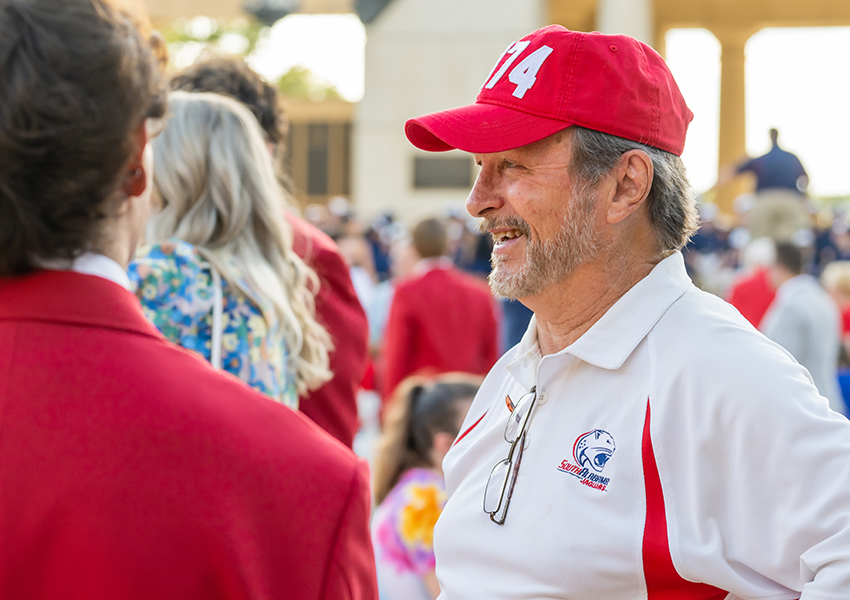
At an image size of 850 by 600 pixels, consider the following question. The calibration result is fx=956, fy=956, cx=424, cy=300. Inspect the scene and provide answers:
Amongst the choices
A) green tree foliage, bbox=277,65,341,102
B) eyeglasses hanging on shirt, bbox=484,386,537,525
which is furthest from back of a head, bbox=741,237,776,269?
green tree foliage, bbox=277,65,341,102

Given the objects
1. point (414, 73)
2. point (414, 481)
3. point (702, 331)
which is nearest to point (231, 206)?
point (702, 331)

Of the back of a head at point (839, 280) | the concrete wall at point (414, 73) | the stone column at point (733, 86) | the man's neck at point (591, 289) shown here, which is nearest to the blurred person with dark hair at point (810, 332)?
the back of a head at point (839, 280)

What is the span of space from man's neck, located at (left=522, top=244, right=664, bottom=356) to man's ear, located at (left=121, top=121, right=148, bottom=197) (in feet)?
3.00

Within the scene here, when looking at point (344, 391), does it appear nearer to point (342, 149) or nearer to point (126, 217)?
point (126, 217)

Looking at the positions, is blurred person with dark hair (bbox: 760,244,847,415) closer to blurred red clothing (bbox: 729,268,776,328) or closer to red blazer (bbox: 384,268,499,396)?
blurred red clothing (bbox: 729,268,776,328)

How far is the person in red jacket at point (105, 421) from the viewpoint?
102cm

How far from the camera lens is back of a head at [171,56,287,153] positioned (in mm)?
3234

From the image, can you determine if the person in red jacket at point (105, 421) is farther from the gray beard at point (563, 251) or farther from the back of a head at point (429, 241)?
the back of a head at point (429, 241)

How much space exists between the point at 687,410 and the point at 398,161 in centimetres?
1397

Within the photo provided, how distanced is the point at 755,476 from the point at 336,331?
1815mm

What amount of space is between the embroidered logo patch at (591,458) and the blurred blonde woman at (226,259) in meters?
0.99

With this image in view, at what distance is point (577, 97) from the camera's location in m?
1.77

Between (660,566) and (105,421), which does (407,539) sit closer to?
(660,566)

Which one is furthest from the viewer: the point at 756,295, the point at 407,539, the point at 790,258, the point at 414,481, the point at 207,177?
the point at 756,295
